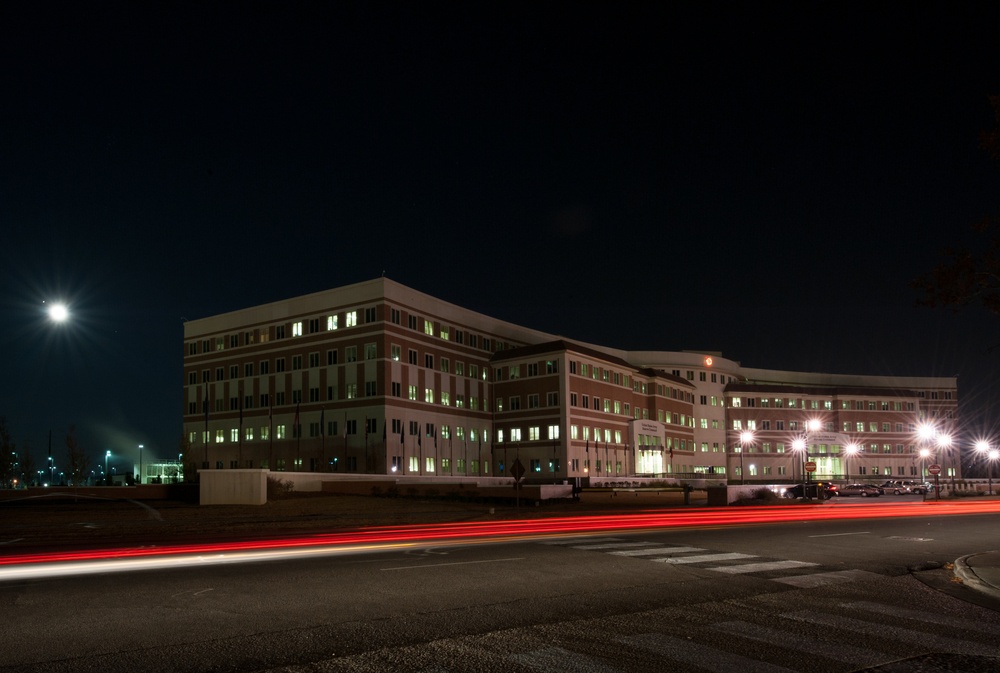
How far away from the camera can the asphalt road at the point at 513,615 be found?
8500mm

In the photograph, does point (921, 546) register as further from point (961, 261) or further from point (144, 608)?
point (144, 608)

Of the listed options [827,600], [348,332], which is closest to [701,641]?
[827,600]

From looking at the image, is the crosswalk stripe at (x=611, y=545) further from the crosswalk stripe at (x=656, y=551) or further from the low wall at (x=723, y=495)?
the low wall at (x=723, y=495)

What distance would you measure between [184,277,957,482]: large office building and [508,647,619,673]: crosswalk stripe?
70.6 m

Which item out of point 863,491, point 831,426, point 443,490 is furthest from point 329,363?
point 831,426

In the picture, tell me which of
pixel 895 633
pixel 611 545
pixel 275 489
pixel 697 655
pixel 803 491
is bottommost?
pixel 803 491

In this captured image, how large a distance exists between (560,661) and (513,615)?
8.19 feet

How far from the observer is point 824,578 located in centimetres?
1467

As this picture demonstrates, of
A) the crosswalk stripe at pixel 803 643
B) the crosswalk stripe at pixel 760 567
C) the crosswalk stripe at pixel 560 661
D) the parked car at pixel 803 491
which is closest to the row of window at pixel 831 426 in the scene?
the parked car at pixel 803 491

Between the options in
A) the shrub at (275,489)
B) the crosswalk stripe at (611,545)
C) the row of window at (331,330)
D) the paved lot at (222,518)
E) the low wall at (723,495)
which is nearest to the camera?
the crosswalk stripe at (611,545)

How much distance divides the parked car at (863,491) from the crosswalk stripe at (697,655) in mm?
71912

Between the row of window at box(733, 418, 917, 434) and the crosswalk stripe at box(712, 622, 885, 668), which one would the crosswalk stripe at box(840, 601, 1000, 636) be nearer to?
the crosswalk stripe at box(712, 622, 885, 668)

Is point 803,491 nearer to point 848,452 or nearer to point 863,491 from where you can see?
point 863,491

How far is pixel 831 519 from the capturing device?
31891 millimetres
